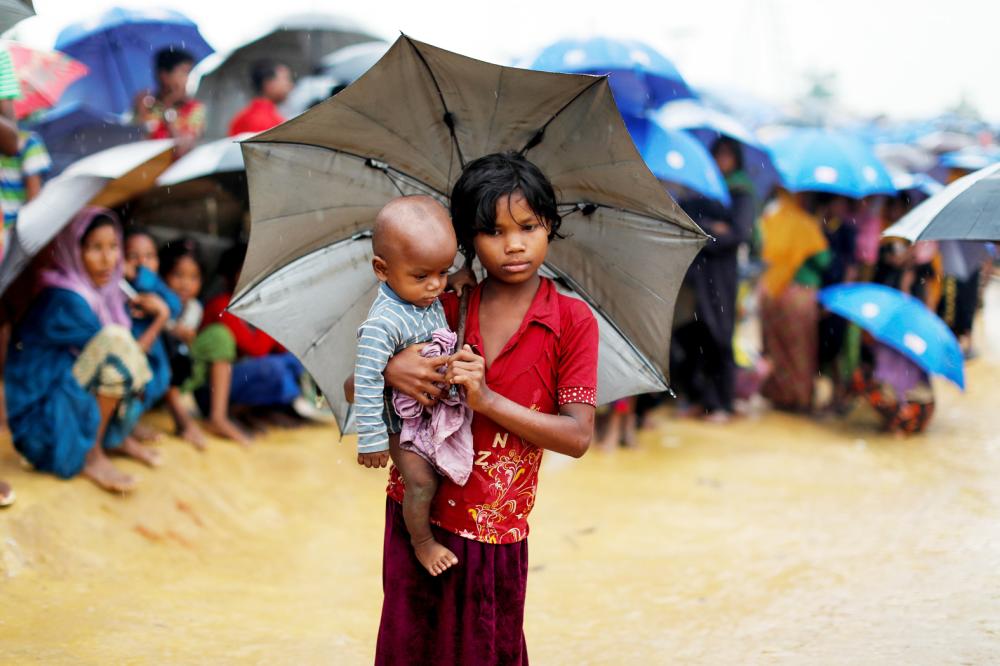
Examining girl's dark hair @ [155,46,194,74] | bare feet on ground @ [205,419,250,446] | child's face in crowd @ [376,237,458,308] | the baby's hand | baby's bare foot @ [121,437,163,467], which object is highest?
girl's dark hair @ [155,46,194,74]

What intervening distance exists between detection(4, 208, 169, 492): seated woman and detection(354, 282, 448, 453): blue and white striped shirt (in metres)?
2.96

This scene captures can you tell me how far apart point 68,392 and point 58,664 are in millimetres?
1745

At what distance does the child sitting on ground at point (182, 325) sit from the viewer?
5.68 meters

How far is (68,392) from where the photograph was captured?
4.62m

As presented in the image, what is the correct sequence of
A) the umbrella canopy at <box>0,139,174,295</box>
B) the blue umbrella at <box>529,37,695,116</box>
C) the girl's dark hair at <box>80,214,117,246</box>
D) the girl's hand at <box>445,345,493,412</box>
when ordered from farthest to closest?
the blue umbrella at <box>529,37,695,116</box> < the girl's dark hair at <box>80,214,117,246</box> < the umbrella canopy at <box>0,139,174,295</box> < the girl's hand at <box>445,345,493,412</box>

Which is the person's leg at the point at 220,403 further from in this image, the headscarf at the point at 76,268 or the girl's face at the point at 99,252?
the girl's face at the point at 99,252

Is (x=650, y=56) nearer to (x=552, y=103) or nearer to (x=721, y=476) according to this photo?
(x=721, y=476)

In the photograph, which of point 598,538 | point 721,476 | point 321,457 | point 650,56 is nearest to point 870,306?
A: point 721,476

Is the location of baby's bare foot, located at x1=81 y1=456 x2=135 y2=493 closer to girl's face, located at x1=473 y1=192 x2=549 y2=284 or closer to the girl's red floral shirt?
the girl's red floral shirt

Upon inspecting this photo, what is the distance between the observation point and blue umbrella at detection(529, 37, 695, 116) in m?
6.00

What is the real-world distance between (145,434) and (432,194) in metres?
3.60

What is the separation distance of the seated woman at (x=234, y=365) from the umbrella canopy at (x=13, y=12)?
276 centimetres

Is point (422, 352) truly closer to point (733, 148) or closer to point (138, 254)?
point (138, 254)

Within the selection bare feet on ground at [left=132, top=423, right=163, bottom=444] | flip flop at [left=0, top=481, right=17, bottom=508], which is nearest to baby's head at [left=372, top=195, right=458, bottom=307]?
flip flop at [left=0, top=481, right=17, bottom=508]
